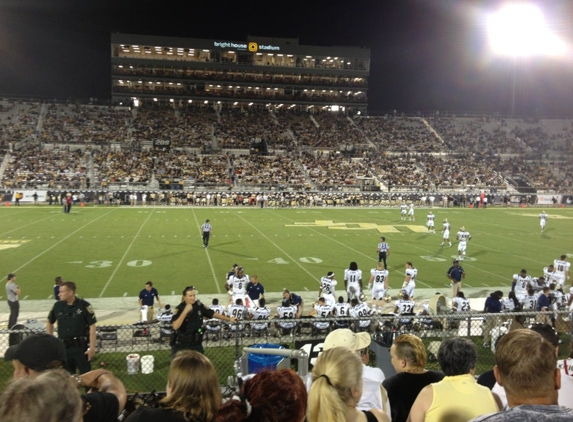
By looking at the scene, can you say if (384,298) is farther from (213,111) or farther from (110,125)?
(213,111)

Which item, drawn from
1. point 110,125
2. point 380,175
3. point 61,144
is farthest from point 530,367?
point 110,125

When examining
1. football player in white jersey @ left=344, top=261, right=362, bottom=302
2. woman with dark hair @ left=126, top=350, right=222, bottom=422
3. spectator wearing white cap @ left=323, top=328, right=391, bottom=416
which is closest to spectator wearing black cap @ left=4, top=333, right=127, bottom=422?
woman with dark hair @ left=126, top=350, right=222, bottom=422

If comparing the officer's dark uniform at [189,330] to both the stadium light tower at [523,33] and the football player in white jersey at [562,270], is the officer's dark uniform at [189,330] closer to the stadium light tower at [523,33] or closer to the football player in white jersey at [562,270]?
A: the football player in white jersey at [562,270]

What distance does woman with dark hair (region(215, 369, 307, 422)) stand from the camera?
223 cm

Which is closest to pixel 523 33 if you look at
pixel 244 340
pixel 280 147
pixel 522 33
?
pixel 522 33

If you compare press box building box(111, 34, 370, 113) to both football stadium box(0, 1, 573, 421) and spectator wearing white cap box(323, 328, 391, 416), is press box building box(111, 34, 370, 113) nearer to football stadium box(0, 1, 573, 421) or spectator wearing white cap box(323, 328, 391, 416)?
football stadium box(0, 1, 573, 421)

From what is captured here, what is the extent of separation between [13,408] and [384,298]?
1249 cm

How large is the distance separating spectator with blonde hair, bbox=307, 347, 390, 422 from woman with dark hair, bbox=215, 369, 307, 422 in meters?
0.14

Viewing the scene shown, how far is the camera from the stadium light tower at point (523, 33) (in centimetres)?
4047

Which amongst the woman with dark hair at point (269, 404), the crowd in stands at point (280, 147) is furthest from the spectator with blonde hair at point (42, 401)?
the crowd in stands at point (280, 147)

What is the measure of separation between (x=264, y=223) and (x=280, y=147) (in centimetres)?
2895

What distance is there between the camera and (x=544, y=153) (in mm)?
59438

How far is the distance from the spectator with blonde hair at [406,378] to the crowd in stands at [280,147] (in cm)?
4346

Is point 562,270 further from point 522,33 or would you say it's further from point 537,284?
point 522,33
